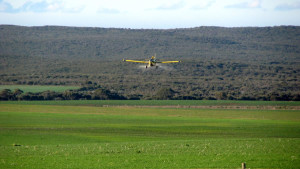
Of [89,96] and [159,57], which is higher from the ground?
[159,57]

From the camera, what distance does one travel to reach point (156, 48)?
16975 cm

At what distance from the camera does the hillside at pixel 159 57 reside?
122000mm

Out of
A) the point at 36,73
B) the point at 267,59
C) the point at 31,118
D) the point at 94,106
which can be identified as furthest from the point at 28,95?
the point at 267,59

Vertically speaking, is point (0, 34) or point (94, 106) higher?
point (0, 34)

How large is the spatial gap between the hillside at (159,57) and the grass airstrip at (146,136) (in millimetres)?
28360

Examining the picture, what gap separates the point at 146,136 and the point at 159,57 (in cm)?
11289

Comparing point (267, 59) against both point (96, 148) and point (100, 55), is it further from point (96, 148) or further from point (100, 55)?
point (96, 148)

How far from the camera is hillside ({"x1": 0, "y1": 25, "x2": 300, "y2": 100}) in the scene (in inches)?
4803

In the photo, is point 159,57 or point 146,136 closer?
point 146,136

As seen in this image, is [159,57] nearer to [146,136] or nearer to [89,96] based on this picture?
[89,96]

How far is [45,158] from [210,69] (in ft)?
401

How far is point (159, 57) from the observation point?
510ft

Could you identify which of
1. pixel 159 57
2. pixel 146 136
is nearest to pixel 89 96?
pixel 146 136

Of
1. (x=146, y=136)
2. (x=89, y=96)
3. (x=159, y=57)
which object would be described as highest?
(x=159, y=57)
